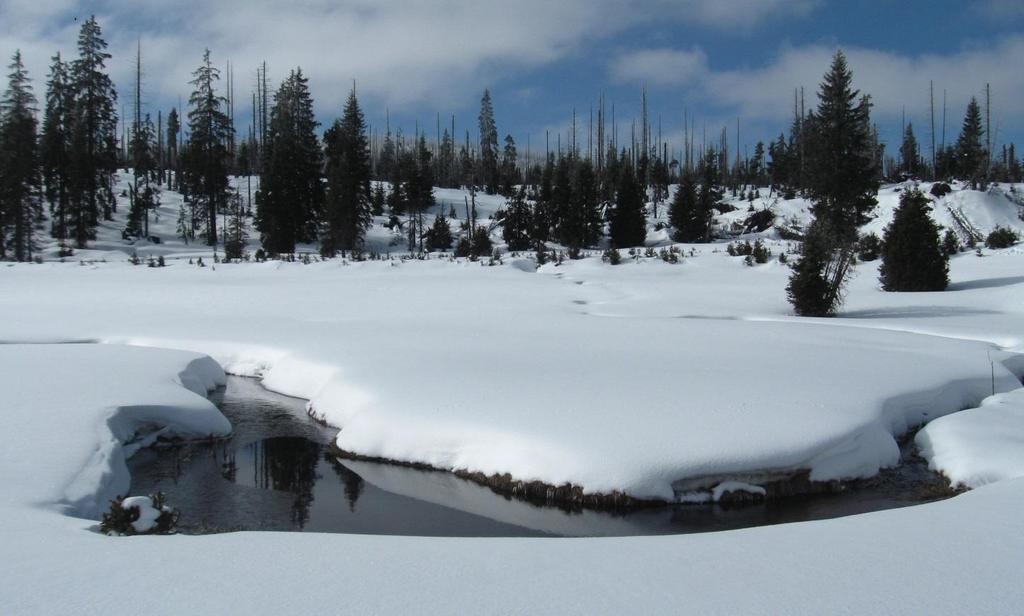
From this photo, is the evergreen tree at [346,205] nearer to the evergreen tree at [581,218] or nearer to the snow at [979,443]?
the evergreen tree at [581,218]

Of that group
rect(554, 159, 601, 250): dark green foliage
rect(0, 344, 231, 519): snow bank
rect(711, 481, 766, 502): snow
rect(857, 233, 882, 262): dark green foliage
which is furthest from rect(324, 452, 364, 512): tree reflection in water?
rect(554, 159, 601, 250): dark green foliage

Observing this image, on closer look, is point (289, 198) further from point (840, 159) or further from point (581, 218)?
point (840, 159)

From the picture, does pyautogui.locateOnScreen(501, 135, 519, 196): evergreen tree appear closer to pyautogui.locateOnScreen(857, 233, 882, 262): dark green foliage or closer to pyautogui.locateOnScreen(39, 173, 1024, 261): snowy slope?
pyautogui.locateOnScreen(39, 173, 1024, 261): snowy slope

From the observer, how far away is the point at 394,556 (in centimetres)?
499

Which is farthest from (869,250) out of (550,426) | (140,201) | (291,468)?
(140,201)

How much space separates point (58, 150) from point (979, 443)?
167 ft

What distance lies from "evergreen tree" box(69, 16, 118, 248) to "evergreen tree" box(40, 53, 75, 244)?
58 cm

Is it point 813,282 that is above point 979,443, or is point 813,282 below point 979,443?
above

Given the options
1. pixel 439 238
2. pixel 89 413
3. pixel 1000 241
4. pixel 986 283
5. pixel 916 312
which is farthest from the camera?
pixel 439 238

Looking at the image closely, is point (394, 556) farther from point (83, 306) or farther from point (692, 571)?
point (83, 306)

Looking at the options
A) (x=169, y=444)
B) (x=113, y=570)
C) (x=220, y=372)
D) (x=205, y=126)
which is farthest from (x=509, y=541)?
(x=205, y=126)

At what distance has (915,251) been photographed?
2188cm

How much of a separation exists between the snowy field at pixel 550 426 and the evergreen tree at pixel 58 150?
24.0 metres

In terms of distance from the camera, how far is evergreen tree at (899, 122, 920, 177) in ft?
254
